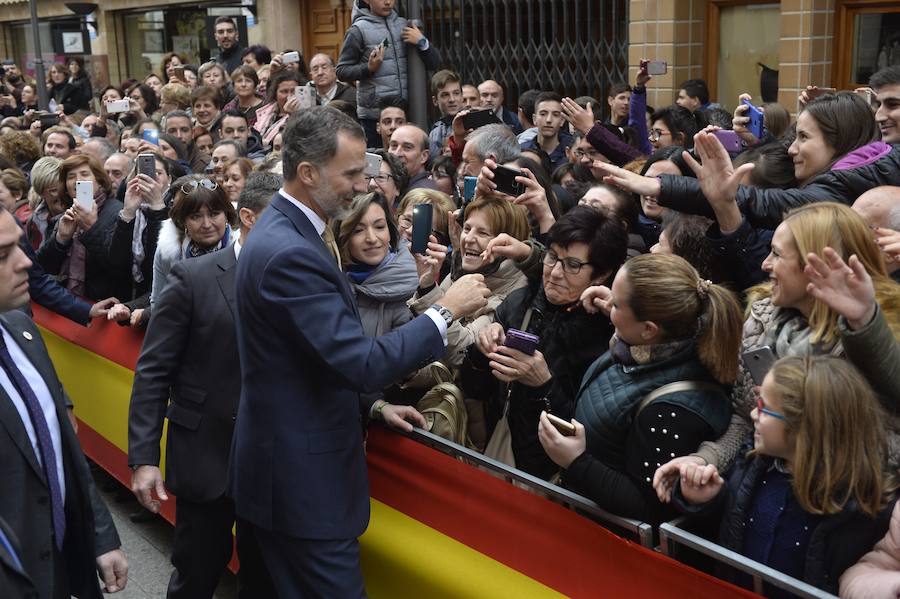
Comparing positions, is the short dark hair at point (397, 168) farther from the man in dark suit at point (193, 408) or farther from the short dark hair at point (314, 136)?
the short dark hair at point (314, 136)

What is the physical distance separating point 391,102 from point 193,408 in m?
4.42

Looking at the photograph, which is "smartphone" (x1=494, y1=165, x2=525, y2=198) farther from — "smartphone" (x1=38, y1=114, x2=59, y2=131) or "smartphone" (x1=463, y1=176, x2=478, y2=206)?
"smartphone" (x1=38, y1=114, x2=59, y2=131)

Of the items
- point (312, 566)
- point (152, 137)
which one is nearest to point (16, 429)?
point (312, 566)

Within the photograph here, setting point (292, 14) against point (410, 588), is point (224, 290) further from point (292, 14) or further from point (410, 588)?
point (292, 14)

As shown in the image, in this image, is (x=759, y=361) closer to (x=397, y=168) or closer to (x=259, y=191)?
(x=259, y=191)

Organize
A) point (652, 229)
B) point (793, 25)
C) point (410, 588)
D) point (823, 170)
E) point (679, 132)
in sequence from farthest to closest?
1. point (793, 25)
2. point (679, 132)
3. point (652, 229)
4. point (823, 170)
5. point (410, 588)

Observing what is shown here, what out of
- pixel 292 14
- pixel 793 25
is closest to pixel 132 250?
pixel 793 25

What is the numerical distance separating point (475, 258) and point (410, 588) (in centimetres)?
146

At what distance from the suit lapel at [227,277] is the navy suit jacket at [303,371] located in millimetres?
654

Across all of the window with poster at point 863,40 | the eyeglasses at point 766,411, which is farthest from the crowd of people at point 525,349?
the window with poster at point 863,40

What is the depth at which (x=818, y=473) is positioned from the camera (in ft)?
7.80

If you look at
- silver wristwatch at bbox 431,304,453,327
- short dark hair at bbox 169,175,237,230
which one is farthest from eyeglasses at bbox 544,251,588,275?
Answer: short dark hair at bbox 169,175,237,230

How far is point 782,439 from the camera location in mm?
2459

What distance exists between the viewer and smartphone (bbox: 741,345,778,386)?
2.68m
